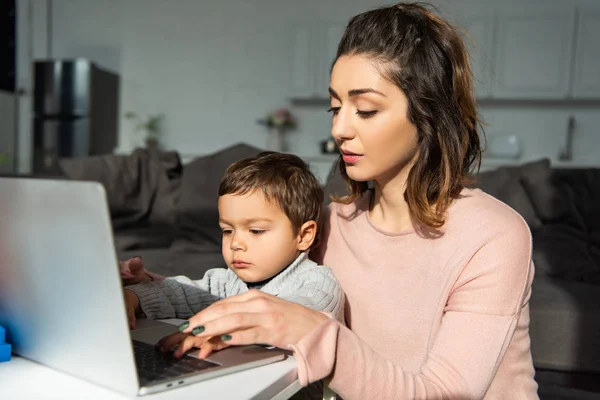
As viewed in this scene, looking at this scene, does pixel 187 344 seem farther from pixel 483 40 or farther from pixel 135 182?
pixel 483 40

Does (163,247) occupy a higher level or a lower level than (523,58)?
lower

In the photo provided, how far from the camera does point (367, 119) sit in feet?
3.25

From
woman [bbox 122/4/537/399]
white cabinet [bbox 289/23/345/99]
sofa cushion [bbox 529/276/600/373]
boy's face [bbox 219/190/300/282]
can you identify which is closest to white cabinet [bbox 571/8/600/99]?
white cabinet [bbox 289/23/345/99]

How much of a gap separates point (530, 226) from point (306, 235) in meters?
1.61

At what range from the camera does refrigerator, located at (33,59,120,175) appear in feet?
18.7

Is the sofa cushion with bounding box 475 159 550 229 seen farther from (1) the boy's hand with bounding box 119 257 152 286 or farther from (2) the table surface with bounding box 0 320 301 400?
(2) the table surface with bounding box 0 320 301 400

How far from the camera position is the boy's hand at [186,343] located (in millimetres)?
713

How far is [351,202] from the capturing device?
50.4 inches

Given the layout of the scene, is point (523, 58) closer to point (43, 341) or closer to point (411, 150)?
point (411, 150)

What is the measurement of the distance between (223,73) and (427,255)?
5229 millimetres

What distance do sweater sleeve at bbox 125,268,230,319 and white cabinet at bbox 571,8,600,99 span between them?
14.5ft

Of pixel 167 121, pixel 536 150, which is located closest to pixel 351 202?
pixel 536 150

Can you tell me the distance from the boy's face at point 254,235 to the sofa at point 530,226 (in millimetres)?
796

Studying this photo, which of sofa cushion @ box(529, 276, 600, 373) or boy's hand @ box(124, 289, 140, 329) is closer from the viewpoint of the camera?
boy's hand @ box(124, 289, 140, 329)
